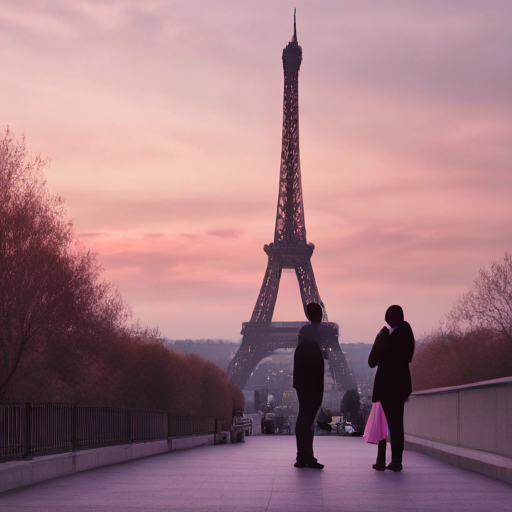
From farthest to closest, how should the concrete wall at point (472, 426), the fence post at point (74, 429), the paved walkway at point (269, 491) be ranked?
1. the fence post at point (74, 429)
2. the concrete wall at point (472, 426)
3. the paved walkway at point (269, 491)

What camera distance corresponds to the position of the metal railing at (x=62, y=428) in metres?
10.6

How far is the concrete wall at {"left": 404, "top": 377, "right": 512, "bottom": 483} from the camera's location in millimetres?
10039

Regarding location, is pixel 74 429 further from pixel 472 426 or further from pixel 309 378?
pixel 472 426

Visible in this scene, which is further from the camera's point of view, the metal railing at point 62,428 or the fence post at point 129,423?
the fence post at point 129,423

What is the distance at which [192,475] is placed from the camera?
1084cm

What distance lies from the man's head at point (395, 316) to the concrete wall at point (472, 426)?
1.34 m

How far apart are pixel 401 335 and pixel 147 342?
50918mm

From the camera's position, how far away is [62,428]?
12547 millimetres

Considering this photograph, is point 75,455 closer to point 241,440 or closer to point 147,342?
point 241,440

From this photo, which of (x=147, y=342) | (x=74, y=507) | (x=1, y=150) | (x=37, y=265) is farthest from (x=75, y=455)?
(x=147, y=342)

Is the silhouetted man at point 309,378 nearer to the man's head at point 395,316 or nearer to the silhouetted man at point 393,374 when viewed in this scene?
the silhouetted man at point 393,374

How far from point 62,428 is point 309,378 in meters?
4.04

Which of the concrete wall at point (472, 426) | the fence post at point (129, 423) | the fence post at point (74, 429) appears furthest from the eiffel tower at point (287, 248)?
the fence post at point (74, 429)

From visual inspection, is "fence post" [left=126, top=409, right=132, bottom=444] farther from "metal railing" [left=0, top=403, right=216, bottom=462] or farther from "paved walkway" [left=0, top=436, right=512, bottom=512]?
"paved walkway" [left=0, top=436, right=512, bottom=512]
